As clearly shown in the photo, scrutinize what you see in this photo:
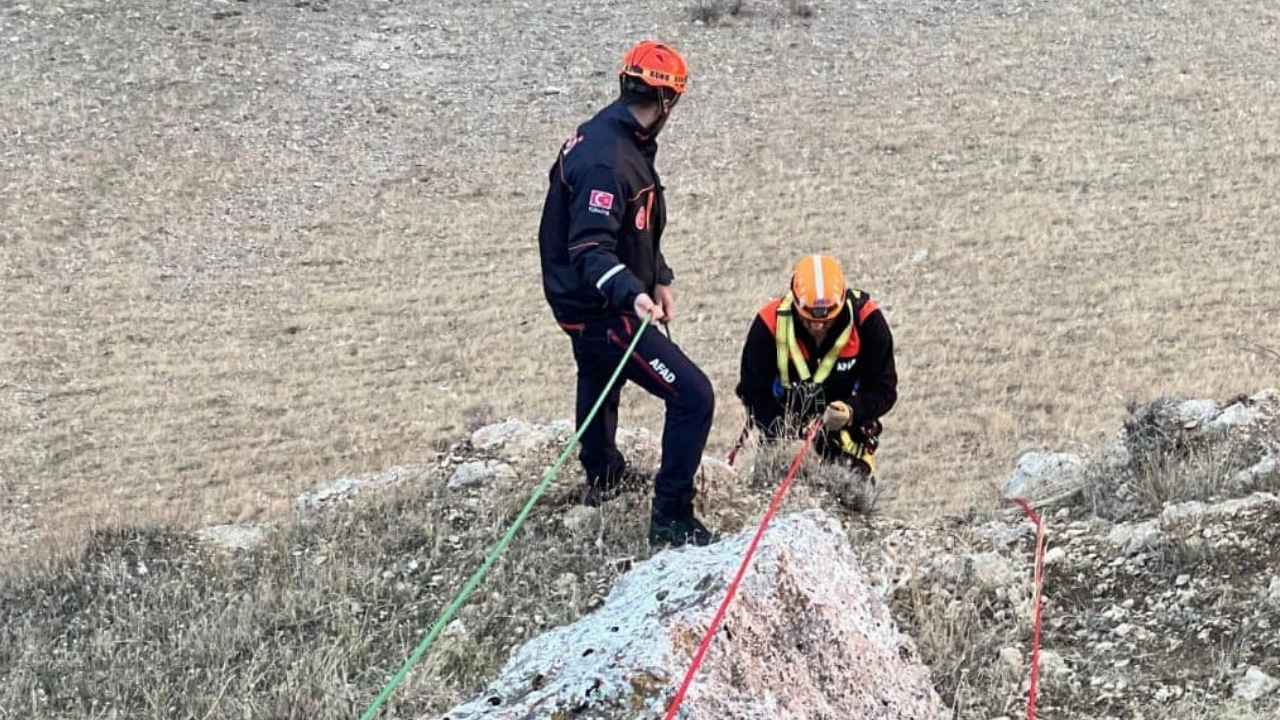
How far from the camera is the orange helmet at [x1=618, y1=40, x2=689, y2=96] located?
4664mm

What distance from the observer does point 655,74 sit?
15.3ft

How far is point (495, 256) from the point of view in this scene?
15227 millimetres

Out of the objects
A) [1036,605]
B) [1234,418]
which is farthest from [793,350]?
[1036,605]

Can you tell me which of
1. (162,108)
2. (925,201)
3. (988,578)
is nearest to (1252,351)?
(925,201)

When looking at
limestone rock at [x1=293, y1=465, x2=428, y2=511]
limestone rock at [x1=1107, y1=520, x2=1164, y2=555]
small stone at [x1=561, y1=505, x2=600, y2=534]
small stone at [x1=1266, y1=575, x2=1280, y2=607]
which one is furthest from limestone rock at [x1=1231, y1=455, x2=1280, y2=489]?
limestone rock at [x1=293, y1=465, x2=428, y2=511]

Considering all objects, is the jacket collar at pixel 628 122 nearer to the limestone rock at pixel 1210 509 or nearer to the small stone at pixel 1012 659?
the small stone at pixel 1012 659

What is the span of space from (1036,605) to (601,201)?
1995 mm

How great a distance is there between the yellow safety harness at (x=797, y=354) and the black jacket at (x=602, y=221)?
1.09m

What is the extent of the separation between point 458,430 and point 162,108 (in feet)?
37.0

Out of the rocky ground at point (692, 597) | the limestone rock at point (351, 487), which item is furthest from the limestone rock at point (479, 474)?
the limestone rock at point (351, 487)

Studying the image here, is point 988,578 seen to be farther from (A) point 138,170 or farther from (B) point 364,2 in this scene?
(B) point 364,2

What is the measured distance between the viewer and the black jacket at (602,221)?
14.9 feet

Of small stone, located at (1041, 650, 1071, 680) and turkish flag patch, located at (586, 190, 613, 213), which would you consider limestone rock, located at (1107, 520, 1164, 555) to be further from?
turkish flag patch, located at (586, 190, 613, 213)

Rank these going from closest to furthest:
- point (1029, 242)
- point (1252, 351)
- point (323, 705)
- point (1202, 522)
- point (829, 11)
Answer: point (323, 705) < point (1202, 522) < point (1252, 351) < point (1029, 242) < point (829, 11)
